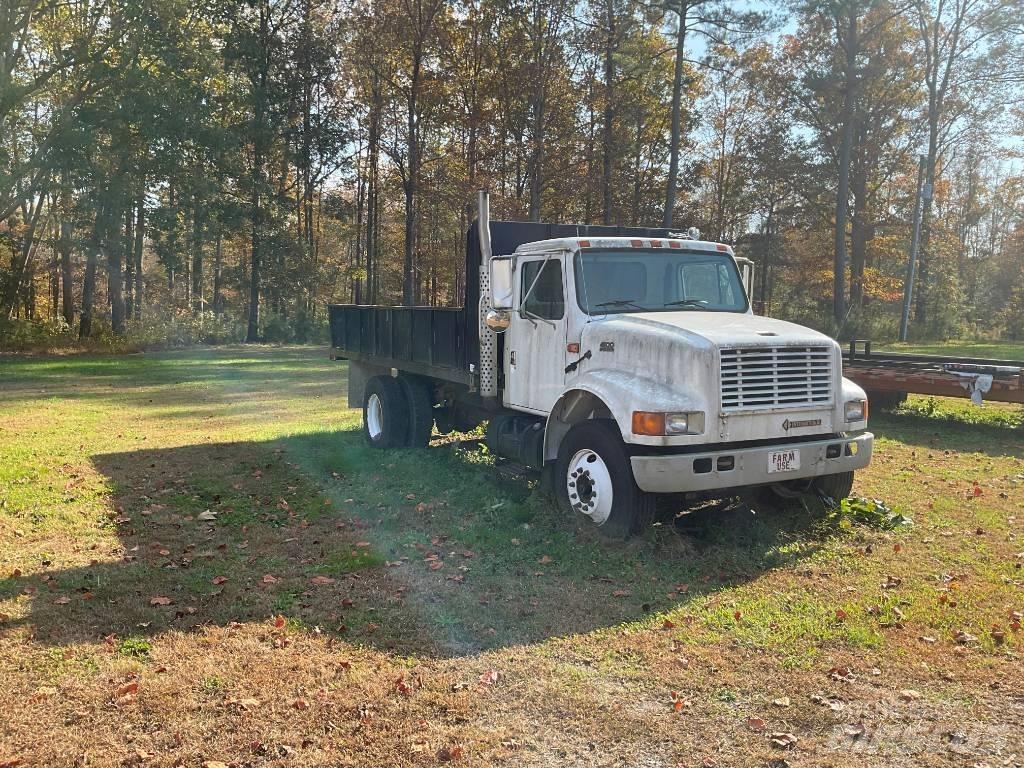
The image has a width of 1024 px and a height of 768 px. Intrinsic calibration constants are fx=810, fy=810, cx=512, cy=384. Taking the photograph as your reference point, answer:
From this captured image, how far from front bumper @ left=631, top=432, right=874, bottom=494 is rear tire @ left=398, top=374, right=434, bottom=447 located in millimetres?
4996

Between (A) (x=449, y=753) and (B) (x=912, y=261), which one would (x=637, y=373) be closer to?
(A) (x=449, y=753)

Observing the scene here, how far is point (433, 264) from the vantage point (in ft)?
156

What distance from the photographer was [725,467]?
20.3 feet

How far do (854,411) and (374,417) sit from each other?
6651 mm

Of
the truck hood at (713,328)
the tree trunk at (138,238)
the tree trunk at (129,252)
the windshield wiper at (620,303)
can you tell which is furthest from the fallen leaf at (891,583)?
the tree trunk at (138,238)

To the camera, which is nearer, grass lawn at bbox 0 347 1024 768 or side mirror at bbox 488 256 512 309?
grass lawn at bbox 0 347 1024 768

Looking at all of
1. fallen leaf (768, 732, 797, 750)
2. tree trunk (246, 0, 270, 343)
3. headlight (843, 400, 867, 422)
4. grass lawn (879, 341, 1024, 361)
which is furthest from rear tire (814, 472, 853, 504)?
tree trunk (246, 0, 270, 343)

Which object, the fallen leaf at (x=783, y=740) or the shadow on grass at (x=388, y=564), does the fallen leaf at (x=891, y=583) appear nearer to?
the shadow on grass at (x=388, y=564)

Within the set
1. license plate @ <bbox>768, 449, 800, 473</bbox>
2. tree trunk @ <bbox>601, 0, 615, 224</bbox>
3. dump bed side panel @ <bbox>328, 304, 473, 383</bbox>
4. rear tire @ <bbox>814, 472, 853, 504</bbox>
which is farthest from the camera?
tree trunk @ <bbox>601, 0, 615, 224</bbox>

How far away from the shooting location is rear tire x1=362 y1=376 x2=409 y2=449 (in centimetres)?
1084

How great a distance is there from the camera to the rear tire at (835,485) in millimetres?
7293

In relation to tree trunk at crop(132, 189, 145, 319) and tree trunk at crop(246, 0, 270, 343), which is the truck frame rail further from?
tree trunk at crop(246, 0, 270, 343)

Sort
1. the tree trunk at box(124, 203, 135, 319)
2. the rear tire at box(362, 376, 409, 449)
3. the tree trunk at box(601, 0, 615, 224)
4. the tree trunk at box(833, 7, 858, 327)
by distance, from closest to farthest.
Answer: the rear tire at box(362, 376, 409, 449)
the tree trunk at box(833, 7, 858, 327)
the tree trunk at box(124, 203, 135, 319)
the tree trunk at box(601, 0, 615, 224)

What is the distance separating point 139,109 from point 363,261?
90.3 feet
